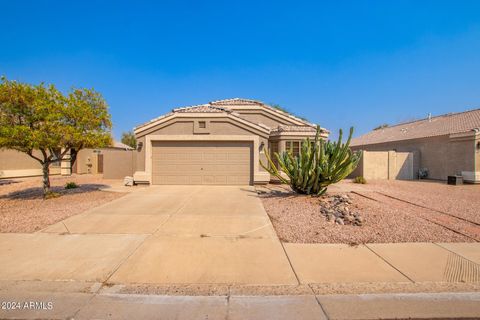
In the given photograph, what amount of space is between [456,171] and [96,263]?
22267 millimetres

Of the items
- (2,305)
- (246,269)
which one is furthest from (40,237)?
(246,269)

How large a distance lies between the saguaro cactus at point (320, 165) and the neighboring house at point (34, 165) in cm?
1364

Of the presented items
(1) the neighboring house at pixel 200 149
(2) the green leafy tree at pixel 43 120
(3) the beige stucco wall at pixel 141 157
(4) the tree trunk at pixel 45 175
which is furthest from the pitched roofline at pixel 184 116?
(4) the tree trunk at pixel 45 175

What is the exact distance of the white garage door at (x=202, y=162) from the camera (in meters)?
14.4

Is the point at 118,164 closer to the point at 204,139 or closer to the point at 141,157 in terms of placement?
the point at 141,157

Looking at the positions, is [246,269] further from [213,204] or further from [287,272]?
[213,204]

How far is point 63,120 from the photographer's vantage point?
981 cm

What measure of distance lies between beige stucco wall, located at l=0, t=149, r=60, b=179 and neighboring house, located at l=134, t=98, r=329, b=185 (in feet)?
39.2

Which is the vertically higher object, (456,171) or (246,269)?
(456,171)

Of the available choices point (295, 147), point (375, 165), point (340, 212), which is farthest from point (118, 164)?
point (375, 165)

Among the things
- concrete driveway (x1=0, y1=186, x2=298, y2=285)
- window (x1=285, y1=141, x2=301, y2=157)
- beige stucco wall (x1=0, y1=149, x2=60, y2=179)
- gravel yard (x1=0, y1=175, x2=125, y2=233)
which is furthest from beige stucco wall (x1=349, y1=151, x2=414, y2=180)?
beige stucco wall (x1=0, y1=149, x2=60, y2=179)

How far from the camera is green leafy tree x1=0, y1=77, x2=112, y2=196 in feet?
29.1

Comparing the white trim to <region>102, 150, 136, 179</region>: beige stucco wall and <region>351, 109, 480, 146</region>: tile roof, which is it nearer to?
<region>102, 150, 136, 179</region>: beige stucco wall

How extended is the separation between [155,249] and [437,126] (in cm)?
2555
